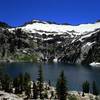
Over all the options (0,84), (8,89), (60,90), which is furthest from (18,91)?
(60,90)

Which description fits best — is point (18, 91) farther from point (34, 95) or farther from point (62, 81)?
point (62, 81)

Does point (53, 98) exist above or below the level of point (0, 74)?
below

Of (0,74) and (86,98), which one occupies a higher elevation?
(0,74)

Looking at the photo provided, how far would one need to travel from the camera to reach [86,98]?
121 meters

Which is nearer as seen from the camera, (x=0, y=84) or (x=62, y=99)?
(x=62, y=99)

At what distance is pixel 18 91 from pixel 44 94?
537 inches

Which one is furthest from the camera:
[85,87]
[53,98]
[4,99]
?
[85,87]

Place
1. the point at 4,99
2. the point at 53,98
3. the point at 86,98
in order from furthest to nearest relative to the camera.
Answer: the point at 86,98, the point at 53,98, the point at 4,99

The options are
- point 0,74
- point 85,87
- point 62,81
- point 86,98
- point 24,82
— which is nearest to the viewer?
point 62,81

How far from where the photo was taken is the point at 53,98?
112250 millimetres

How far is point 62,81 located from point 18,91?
2846 centimetres

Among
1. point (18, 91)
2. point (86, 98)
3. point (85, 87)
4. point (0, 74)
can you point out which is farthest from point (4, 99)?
point (85, 87)

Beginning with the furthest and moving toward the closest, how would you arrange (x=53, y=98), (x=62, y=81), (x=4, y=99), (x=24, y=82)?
(x=24, y=82) < (x=53, y=98) < (x=62, y=81) < (x=4, y=99)

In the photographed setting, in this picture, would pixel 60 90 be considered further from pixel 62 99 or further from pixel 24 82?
pixel 24 82
